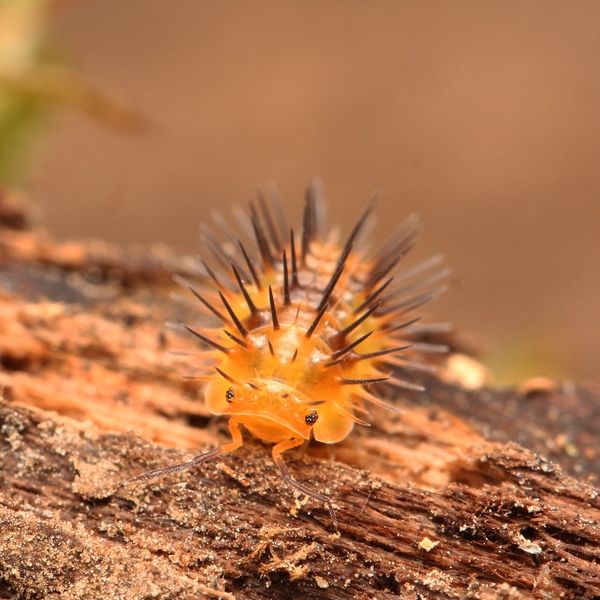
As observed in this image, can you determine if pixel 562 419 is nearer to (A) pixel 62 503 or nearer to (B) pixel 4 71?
(A) pixel 62 503

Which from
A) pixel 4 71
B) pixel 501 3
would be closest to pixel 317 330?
pixel 4 71

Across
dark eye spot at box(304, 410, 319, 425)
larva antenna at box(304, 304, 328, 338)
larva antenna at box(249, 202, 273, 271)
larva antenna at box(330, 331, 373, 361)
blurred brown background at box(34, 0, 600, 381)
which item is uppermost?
blurred brown background at box(34, 0, 600, 381)

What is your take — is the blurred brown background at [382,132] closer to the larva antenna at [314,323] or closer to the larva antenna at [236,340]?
the larva antenna at [314,323]

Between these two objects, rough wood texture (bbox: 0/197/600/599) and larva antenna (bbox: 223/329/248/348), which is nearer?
rough wood texture (bbox: 0/197/600/599)

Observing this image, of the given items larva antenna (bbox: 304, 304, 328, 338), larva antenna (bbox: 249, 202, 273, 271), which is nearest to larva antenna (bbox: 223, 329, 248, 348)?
larva antenna (bbox: 304, 304, 328, 338)

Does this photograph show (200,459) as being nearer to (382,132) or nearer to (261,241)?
(261,241)

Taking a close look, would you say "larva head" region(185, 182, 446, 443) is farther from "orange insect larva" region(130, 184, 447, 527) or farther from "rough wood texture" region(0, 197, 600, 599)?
"rough wood texture" region(0, 197, 600, 599)

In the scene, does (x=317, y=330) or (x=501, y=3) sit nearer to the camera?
(x=317, y=330)
